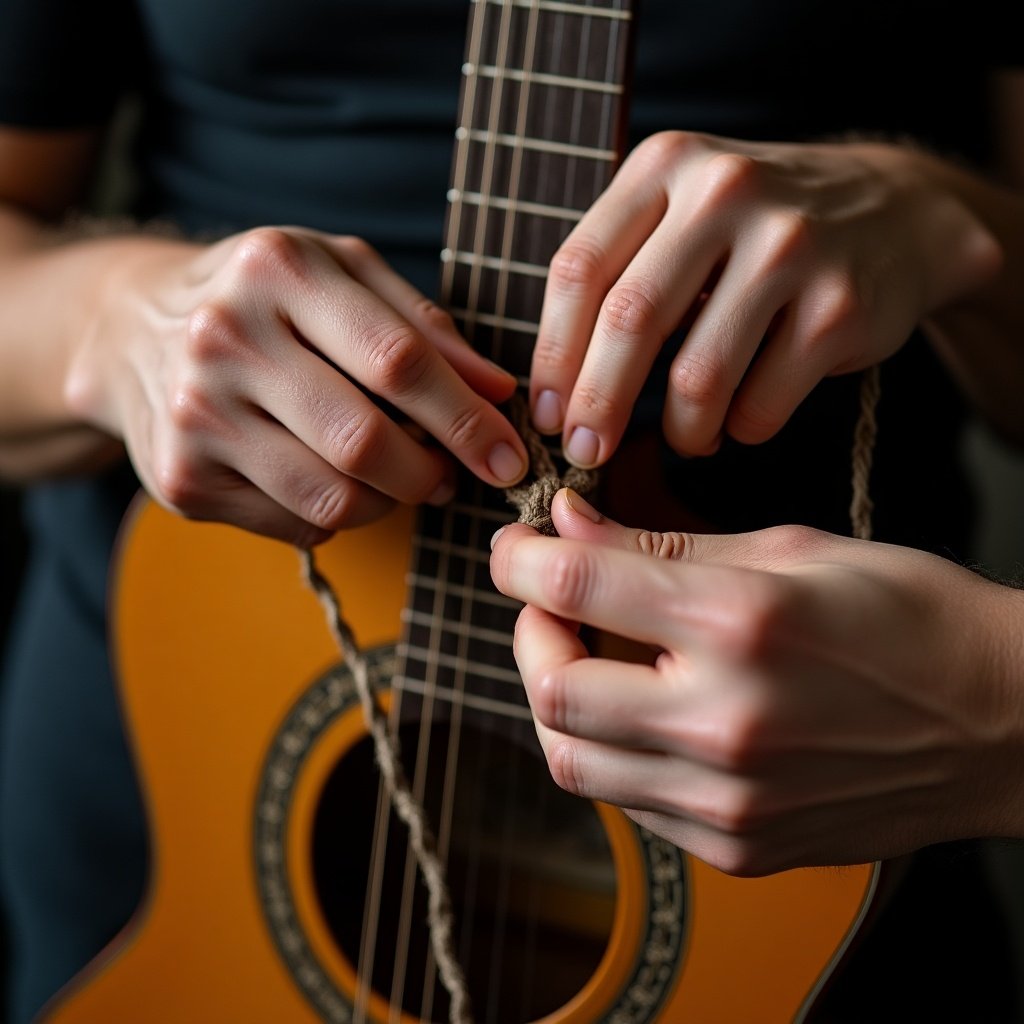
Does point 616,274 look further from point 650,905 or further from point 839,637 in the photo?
point 650,905

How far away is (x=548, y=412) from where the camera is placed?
Answer: 48cm

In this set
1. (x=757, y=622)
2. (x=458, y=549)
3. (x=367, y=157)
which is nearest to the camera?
(x=757, y=622)

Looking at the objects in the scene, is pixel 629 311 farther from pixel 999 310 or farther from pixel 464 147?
pixel 999 310

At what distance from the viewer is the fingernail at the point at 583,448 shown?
45 cm

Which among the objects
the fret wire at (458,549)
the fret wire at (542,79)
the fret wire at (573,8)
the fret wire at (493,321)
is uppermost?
the fret wire at (573,8)

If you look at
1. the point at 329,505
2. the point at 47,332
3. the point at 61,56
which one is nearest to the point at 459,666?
the point at 329,505

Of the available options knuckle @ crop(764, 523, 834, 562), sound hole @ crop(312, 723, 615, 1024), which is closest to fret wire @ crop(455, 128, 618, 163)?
knuckle @ crop(764, 523, 834, 562)

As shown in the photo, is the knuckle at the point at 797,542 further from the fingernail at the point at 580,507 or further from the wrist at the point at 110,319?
the wrist at the point at 110,319

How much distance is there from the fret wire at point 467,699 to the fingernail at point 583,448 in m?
0.16

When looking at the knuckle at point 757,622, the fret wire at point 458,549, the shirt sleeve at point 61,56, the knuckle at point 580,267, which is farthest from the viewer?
the shirt sleeve at point 61,56

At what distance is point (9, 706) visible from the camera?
935 millimetres

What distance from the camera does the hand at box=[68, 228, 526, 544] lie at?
1.49ft

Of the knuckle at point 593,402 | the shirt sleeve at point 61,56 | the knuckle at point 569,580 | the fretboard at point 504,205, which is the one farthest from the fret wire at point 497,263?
the shirt sleeve at point 61,56

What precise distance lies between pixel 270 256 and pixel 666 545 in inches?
8.7
